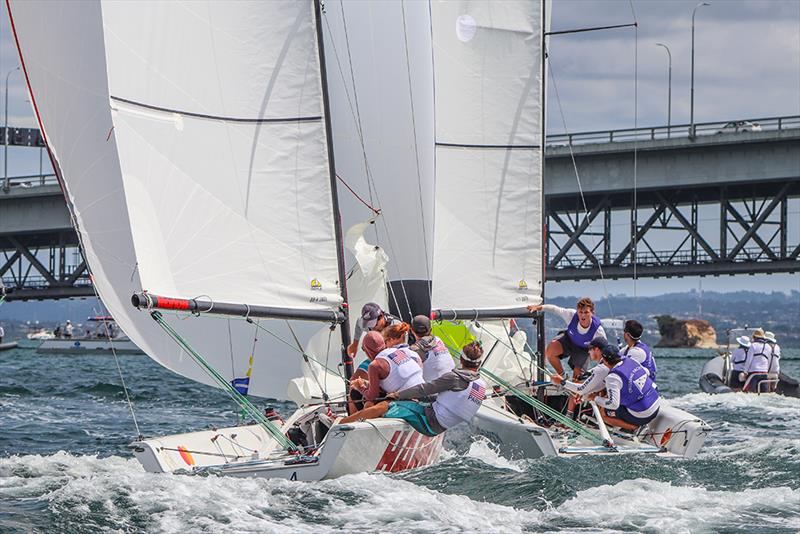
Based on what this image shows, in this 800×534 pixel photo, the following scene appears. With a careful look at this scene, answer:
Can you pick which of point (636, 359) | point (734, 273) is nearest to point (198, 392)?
point (636, 359)

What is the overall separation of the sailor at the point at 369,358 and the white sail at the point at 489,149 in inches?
173

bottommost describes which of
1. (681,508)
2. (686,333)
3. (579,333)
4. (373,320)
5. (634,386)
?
(686,333)

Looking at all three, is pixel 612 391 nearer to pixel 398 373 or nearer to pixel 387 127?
pixel 398 373

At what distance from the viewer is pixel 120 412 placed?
23.5m

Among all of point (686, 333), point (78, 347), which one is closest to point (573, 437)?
point (78, 347)

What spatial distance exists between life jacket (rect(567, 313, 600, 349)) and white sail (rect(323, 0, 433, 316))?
11.3 feet

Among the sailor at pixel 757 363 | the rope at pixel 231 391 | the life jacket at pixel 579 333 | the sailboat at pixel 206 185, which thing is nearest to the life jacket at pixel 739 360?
the sailor at pixel 757 363

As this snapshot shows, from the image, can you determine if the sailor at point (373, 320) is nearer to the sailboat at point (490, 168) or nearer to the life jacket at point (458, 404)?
the life jacket at point (458, 404)

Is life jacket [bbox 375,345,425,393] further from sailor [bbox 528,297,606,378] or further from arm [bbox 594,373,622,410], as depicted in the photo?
sailor [bbox 528,297,606,378]

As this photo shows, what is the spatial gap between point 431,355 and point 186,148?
345 cm

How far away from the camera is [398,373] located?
13094mm

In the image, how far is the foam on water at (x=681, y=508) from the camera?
11141 mm

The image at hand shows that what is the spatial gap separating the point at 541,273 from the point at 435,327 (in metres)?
2.02

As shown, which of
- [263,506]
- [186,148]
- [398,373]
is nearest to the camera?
[263,506]
